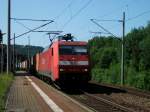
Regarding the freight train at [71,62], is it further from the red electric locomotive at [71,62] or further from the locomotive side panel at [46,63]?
the locomotive side panel at [46,63]

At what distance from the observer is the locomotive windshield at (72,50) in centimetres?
2906

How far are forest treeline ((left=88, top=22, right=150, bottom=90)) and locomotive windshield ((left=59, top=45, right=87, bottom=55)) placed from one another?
76.4 inches

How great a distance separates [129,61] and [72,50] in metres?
49.6

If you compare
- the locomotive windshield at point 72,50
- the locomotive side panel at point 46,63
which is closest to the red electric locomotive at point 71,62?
the locomotive windshield at point 72,50

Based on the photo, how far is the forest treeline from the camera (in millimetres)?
42531

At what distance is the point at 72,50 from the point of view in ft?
95.8

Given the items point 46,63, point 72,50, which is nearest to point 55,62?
point 72,50

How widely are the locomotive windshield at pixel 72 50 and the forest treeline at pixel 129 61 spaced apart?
1940mm

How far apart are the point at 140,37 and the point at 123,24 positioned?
1602 inches

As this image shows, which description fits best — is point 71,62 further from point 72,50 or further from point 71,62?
point 72,50

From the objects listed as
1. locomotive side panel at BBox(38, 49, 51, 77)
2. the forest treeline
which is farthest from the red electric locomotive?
locomotive side panel at BBox(38, 49, 51, 77)

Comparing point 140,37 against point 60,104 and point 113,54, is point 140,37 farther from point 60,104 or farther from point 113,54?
point 60,104

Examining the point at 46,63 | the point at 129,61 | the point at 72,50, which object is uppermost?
the point at 72,50

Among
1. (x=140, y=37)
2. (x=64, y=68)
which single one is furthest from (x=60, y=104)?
(x=140, y=37)
